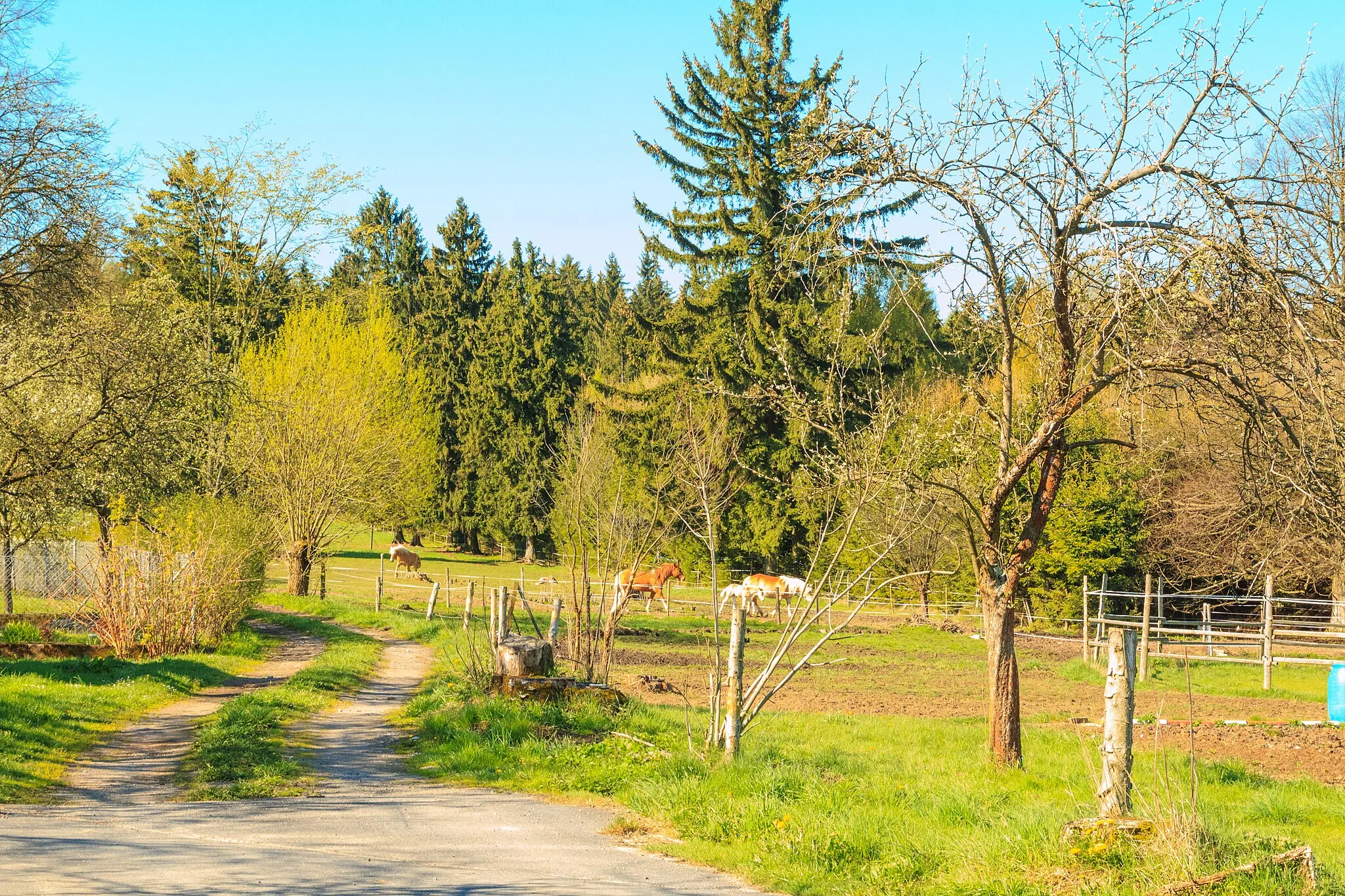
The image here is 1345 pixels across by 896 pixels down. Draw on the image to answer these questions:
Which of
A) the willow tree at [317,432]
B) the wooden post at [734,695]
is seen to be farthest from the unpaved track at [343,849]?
the willow tree at [317,432]

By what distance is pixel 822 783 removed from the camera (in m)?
8.22

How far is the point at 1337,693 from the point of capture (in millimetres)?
14484

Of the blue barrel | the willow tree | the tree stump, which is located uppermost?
the willow tree

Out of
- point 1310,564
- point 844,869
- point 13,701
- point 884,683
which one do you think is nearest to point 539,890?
point 844,869

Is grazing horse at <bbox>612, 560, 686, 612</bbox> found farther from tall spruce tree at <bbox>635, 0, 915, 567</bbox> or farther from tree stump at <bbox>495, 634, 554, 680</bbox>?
tree stump at <bbox>495, 634, 554, 680</bbox>

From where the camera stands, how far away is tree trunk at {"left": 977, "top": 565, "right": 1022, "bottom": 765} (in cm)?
933

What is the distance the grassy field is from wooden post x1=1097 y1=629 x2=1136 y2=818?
16 centimetres

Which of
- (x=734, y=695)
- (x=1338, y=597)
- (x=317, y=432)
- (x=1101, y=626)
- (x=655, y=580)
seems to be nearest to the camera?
(x=734, y=695)

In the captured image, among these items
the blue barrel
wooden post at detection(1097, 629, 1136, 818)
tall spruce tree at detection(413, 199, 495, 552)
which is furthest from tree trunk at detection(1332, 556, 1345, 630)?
tall spruce tree at detection(413, 199, 495, 552)

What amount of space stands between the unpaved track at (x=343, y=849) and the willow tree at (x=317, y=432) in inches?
832

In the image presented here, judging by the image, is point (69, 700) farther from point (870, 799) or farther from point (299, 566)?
point (299, 566)

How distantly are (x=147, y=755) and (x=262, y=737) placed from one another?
41.0 inches

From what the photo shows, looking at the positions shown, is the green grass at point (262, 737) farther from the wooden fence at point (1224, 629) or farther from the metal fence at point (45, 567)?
the wooden fence at point (1224, 629)

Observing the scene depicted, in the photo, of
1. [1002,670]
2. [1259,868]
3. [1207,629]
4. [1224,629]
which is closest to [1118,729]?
[1259,868]
